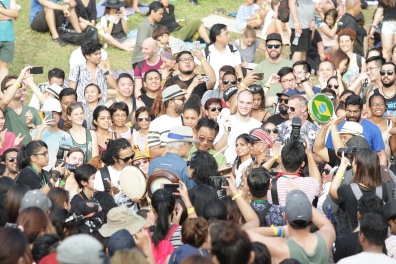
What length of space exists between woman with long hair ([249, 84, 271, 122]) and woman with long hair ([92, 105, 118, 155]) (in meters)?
2.06

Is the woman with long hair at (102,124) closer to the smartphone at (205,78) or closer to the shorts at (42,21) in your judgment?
the smartphone at (205,78)

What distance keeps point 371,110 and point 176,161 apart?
124 inches

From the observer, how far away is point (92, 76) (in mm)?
11227

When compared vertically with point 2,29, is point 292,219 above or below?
above

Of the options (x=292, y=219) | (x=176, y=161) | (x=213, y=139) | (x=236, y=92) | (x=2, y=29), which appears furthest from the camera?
(x=2, y=29)

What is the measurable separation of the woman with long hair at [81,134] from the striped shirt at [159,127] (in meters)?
0.68

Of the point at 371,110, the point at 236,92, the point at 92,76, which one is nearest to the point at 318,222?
the point at 371,110

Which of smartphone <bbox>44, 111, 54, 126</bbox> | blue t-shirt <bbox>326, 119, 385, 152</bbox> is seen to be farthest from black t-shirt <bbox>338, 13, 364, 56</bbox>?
smartphone <bbox>44, 111, 54, 126</bbox>

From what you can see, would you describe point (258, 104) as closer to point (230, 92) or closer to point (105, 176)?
point (230, 92)

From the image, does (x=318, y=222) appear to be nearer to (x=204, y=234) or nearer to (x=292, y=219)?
(x=292, y=219)

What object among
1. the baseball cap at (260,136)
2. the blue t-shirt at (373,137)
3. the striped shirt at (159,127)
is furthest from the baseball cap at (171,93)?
the blue t-shirt at (373,137)

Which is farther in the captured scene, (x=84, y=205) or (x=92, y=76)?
(x=92, y=76)

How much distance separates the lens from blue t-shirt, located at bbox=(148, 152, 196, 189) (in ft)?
25.4

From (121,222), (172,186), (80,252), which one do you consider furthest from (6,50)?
(80,252)
